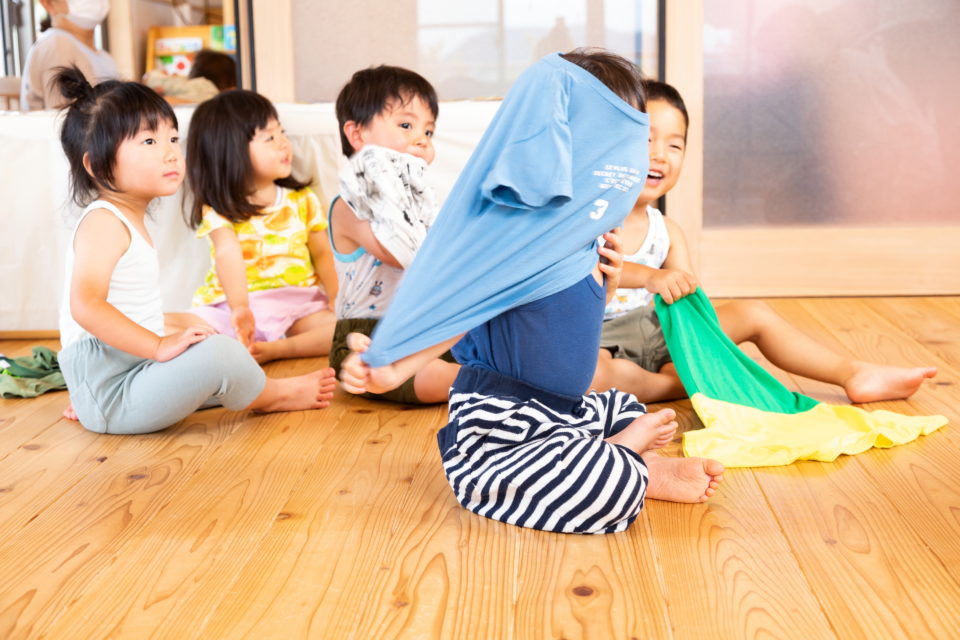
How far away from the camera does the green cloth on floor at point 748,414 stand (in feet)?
4.17

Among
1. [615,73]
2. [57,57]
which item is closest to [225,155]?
[57,57]

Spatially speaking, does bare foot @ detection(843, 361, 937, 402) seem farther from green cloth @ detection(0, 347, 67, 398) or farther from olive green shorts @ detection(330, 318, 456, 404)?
green cloth @ detection(0, 347, 67, 398)

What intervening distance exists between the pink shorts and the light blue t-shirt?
1.04 metres

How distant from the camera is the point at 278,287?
2.06 m

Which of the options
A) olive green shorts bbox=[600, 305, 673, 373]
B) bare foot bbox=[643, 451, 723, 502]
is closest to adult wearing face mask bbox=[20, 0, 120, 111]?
olive green shorts bbox=[600, 305, 673, 373]

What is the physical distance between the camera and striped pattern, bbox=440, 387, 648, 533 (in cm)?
103

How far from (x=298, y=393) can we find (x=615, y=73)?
2.48ft

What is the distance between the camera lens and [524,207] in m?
1.00

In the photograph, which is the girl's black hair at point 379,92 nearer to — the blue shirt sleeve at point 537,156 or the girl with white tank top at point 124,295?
the girl with white tank top at point 124,295

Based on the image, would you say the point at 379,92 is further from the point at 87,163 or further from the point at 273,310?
the point at 273,310

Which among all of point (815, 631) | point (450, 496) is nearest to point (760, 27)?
point (450, 496)

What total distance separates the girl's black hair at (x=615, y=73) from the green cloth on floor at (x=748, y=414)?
1.55ft

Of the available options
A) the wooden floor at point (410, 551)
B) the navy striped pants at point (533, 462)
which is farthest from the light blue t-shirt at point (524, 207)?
the wooden floor at point (410, 551)

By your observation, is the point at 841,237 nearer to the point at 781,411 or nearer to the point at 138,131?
the point at 781,411
